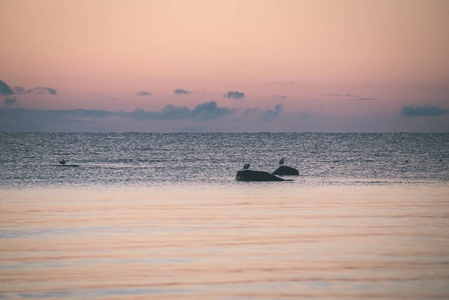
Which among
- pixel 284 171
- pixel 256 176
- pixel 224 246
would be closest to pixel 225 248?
pixel 224 246

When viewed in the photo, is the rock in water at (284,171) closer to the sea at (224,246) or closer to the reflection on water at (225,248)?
the sea at (224,246)

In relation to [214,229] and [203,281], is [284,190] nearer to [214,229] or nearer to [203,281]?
[214,229]

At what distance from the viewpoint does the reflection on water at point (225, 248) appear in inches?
392

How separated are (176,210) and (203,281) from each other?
10.4 metres

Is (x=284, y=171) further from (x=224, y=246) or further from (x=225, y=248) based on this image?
(x=225, y=248)

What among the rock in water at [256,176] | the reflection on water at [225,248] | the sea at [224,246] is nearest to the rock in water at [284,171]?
the rock in water at [256,176]

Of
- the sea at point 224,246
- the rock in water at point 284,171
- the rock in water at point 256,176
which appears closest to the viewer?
the sea at point 224,246

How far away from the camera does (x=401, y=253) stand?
1284 cm

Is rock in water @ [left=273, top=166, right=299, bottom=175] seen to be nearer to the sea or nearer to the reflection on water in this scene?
the sea

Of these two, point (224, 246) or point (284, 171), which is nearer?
point (224, 246)

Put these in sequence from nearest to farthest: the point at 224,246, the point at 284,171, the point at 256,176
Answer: the point at 224,246, the point at 256,176, the point at 284,171

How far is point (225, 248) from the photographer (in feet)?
43.8

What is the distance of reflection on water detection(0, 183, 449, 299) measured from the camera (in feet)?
32.7

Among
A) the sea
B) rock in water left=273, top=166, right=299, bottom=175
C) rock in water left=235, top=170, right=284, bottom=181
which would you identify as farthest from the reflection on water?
rock in water left=273, top=166, right=299, bottom=175
